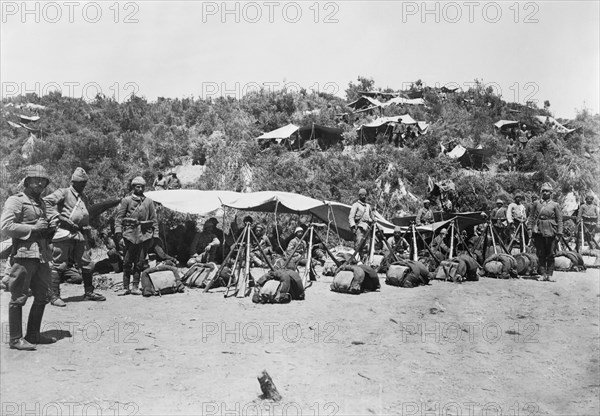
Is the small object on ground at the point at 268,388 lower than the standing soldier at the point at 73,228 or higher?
lower

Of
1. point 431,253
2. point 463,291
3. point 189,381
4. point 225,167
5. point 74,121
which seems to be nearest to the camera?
point 189,381

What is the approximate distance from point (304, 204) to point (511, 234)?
5221mm

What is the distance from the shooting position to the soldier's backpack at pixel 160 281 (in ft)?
29.4

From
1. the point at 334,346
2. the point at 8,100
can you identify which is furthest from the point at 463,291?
the point at 8,100

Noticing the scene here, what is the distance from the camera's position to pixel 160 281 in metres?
9.06

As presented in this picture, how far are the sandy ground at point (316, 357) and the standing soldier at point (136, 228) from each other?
63 centimetres

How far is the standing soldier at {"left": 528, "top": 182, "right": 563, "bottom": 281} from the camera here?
10531 millimetres

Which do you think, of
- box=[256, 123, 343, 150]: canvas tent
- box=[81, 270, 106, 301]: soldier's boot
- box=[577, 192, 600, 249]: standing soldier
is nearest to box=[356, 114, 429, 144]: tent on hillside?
box=[256, 123, 343, 150]: canvas tent

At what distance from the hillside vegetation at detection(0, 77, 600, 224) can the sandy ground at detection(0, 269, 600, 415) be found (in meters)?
11.9

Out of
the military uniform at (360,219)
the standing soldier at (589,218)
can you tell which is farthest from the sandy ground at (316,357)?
the standing soldier at (589,218)

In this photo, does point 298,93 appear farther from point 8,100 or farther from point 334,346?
point 334,346

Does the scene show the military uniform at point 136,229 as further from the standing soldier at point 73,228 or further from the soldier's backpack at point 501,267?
the soldier's backpack at point 501,267

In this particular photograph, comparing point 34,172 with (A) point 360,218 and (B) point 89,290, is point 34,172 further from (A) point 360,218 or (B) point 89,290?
(A) point 360,218

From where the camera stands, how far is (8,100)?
113 ft
